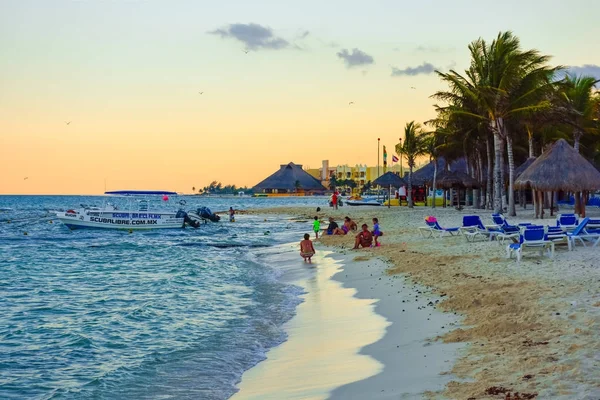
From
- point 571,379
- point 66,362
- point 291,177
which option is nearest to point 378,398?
point 571,379

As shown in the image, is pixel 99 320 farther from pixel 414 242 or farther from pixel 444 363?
pixel 414 242

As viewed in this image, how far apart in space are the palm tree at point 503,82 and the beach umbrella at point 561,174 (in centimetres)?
230

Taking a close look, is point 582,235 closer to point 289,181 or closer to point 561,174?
point 561,174

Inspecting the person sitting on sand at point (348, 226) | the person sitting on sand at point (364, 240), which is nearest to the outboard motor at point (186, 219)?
the person sitting on sand at point (348, 226)

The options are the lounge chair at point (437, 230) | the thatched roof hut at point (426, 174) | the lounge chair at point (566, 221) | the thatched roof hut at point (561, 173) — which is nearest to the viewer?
the lounge chair at point (566, 221)

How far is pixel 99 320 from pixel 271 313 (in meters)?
3.42

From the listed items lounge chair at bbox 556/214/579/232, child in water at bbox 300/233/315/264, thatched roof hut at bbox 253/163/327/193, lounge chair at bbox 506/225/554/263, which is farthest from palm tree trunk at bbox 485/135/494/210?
thatched roof hut at bbox 253/163/327/193

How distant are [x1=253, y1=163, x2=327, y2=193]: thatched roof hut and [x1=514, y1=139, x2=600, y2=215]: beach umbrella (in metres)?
138

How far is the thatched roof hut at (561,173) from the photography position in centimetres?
2631

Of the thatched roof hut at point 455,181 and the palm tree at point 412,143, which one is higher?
the palm tree at point 412,143

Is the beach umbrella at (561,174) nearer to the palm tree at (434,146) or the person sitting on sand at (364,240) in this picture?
the person sitting on sand at (364,240)

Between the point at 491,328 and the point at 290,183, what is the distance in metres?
158

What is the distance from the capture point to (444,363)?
21.5 feet

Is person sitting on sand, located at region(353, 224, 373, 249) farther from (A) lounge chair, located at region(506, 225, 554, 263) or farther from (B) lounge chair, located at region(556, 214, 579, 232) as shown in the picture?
(A) lounge chair, located at region(506, 225, 554, 263)
